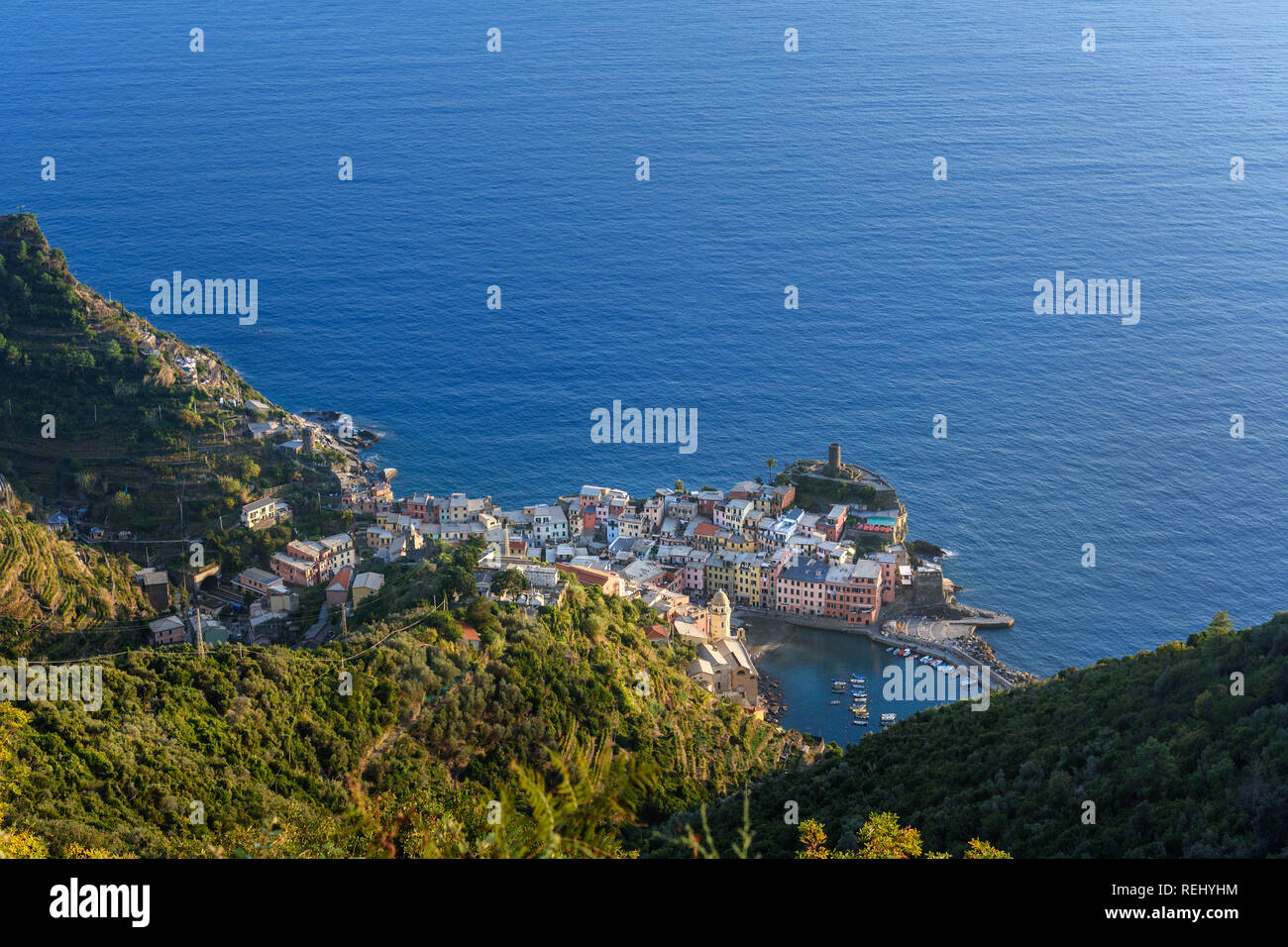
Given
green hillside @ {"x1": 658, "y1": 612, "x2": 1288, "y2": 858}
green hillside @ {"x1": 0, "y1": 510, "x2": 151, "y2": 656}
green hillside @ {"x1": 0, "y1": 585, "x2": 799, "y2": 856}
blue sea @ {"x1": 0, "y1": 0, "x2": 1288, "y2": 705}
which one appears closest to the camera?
green hillside @ {"x1": 658, "y1": 612, "x2": 1288, "y2": 858}

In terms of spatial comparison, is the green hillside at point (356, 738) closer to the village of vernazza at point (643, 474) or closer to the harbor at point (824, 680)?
the village of vernazza at point (643, 474)

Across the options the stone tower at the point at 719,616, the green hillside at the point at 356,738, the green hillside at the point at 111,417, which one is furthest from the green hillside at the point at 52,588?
the stone tower at the point at 719,616

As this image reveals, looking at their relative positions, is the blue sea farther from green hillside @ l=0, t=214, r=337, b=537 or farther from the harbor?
green hillside @ l=0, t=214, r=337, b=537

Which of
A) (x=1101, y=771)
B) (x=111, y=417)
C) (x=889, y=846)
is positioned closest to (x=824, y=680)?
(x=1101, y=771)

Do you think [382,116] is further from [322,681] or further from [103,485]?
[322,681]

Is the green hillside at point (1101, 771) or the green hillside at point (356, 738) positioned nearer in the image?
the green hillside at point (1101, 771)

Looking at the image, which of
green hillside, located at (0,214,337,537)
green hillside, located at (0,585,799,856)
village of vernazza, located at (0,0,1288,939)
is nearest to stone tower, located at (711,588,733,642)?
village of vernazza, located at (0,0,1288,939)

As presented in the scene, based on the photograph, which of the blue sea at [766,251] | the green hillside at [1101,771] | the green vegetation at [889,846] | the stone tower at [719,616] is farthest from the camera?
the blue sea at [766,251]

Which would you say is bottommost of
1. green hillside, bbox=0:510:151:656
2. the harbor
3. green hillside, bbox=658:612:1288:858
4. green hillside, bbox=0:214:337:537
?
the harbor
